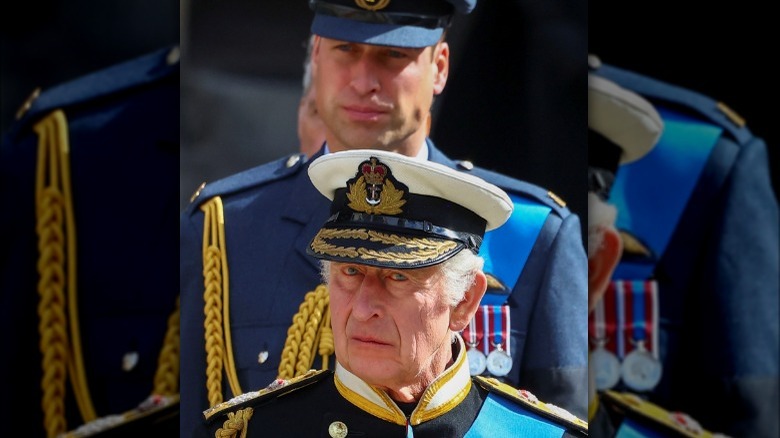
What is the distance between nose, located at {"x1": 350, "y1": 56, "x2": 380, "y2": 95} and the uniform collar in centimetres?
77

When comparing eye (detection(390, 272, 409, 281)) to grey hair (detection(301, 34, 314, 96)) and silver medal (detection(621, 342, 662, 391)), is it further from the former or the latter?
silver medal (detection(621, 342, 662, 391))

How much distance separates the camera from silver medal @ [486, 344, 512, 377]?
13.5 feet

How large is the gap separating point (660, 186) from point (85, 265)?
203 cm

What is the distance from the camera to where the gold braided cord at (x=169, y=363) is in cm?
491

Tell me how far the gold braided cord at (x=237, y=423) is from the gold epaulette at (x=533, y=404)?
25.2 inches

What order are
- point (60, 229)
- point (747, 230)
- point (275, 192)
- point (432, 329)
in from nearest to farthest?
1. point (432, 329)
2. point (275, 192)
3. point (60, 229)
4. point (747, 230)

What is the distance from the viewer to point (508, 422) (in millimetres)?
4023

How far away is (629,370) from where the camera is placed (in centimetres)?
516

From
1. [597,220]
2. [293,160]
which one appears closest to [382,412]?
[293,160]

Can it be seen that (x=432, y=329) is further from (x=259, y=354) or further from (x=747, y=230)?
(x=747, y=230)

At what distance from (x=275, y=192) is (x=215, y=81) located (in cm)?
36

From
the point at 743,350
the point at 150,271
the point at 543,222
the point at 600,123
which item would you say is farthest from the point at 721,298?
the point at 150,271

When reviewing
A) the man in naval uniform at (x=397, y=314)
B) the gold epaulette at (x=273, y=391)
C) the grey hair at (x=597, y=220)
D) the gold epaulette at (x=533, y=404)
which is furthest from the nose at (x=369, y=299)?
the grey hair at (x=597, y=220)

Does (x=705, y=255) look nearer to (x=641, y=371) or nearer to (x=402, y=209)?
(x=641, y=371)
